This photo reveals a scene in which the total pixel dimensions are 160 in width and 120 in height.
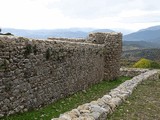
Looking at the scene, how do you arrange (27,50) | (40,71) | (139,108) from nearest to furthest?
(27,50), (139,108), (40,71)

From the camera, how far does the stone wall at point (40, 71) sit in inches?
476

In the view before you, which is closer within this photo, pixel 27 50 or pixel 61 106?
pixel 27 50

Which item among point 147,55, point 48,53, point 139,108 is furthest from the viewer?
point 147,55

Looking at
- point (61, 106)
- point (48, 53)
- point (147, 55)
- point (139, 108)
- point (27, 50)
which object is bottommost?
point (147, 55)

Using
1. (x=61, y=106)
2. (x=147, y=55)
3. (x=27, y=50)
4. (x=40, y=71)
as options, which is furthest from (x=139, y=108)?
(x=147, y=55)

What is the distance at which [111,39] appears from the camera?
87.5ft

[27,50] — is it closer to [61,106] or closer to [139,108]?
[61,106]

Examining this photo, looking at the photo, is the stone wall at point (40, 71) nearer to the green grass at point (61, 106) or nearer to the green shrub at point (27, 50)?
the green shrub at point (27, 50)

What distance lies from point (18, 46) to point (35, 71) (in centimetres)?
189

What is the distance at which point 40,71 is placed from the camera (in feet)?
48.2

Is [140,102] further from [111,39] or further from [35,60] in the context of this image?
[111,39]

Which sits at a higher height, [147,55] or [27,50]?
[27,50]

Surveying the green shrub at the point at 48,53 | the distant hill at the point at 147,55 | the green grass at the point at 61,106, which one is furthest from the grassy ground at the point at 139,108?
the distant hill at the point at 147,55

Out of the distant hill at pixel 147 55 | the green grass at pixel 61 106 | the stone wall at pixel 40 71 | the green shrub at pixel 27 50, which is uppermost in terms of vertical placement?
the green shrub at pixel 27 50
